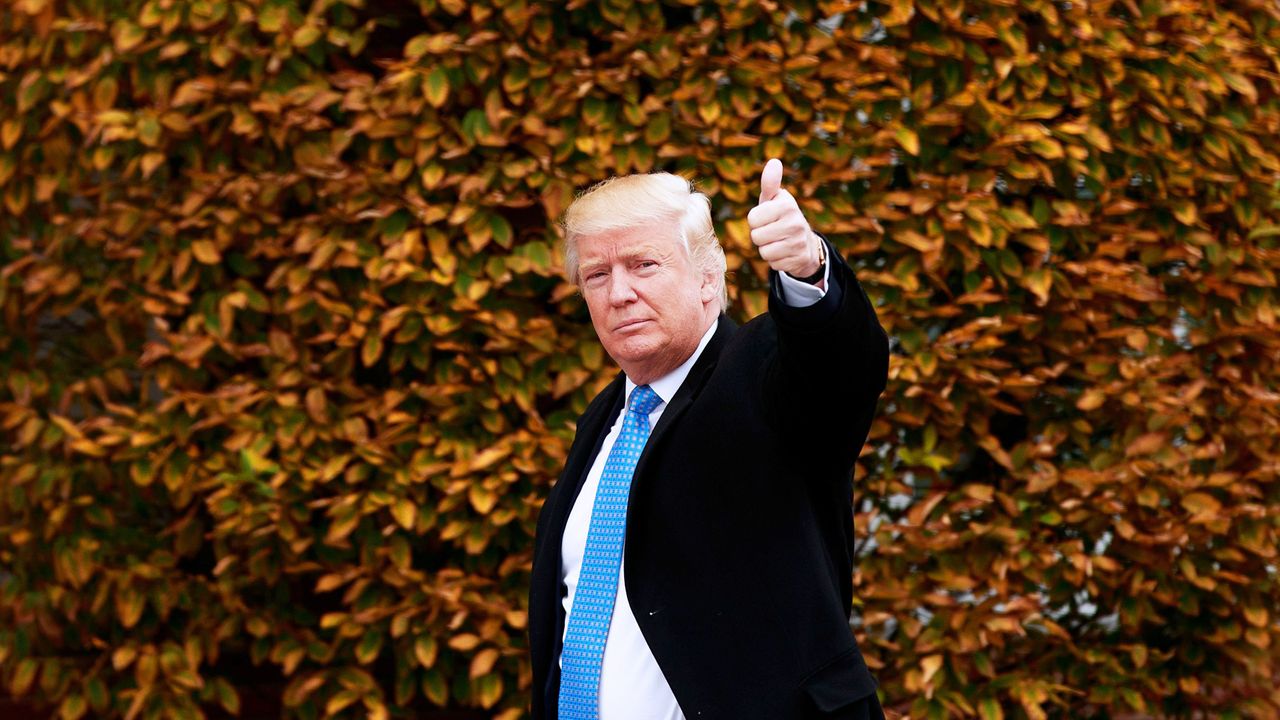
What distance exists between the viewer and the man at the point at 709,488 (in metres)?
2.08

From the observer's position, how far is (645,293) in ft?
7.87

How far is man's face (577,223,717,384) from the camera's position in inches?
94.7

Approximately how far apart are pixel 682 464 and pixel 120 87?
2.66 metres

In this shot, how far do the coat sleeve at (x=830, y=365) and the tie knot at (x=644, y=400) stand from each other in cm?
35

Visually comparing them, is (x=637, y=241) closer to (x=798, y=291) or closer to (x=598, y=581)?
(x=798, y=291)

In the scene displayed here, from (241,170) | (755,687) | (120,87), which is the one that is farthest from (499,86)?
(755,687)

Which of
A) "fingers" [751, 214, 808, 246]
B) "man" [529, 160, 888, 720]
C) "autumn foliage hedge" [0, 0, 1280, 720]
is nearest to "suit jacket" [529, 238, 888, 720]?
"man" [529, 160, 888, 720]

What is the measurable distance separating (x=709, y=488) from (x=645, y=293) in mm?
367

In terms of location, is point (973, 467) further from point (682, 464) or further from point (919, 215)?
point (682, 464)

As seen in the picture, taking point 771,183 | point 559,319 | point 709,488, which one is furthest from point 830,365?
point 559,319

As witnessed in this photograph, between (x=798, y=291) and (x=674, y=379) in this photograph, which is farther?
(x=674, y=379)

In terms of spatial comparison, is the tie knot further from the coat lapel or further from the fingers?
the fingers

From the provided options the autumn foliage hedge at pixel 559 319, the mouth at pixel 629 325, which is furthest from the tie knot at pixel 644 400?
the autumn foliage hedge at pixel 559 319

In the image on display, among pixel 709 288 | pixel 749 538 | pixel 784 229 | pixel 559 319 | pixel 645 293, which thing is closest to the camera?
pixel 784 229
